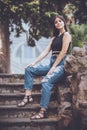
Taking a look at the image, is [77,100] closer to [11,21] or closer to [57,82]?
[57,82]

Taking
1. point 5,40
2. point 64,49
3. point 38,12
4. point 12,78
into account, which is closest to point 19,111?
point 64,49

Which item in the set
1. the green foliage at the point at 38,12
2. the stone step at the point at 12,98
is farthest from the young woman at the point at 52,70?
the green foliage at the point at 38,12

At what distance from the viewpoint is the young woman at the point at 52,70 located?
6.18 metres

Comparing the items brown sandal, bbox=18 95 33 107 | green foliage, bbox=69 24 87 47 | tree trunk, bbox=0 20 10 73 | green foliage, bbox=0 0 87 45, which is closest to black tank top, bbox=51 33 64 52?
brown sandal, bbox=18 95 33 107

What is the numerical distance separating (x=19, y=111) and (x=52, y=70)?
0.89 metres

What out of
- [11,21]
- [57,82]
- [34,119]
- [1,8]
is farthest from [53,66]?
[11,21]

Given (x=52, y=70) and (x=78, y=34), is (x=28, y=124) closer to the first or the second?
(x=52, y=70)

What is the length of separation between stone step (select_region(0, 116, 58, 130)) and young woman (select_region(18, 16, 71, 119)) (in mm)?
96

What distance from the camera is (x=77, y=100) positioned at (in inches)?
208

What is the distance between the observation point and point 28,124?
616 cm

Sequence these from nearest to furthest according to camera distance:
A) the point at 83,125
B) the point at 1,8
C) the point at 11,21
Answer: the point at 83,125 → the point at 1,8 → the point at 11,21

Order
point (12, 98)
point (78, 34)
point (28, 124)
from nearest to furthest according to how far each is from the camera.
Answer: point (28, 124), point (12, 98), point (78, 34)

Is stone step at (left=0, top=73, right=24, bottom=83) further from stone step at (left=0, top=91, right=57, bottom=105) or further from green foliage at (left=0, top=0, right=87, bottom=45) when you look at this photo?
green foliage at (left=0, top=0, right=87, bottom=45)

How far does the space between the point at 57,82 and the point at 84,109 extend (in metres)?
1.30
